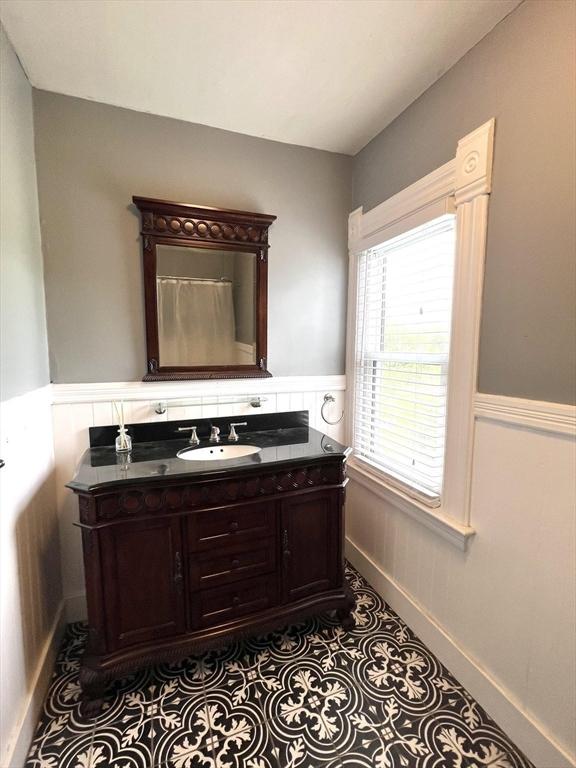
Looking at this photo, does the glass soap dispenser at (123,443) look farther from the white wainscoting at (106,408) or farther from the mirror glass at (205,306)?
the mirror glass at (205,306)

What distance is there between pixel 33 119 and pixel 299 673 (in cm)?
270

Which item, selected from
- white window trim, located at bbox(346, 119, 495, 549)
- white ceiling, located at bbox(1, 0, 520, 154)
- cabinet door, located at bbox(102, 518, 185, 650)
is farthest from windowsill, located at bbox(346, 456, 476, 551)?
white ceiling, located at bbox(1, 0, 520, 154)

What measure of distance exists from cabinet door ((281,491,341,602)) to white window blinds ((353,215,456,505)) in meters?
0.42

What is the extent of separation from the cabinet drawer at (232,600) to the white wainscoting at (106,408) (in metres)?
0.78

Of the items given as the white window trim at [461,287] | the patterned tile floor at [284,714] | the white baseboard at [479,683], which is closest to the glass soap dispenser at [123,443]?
the patterned tile floor at [284,714]

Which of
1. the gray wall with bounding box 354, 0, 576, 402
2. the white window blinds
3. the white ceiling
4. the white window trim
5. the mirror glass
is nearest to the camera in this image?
the gray wall with bounding box 354, 0, 576, 402

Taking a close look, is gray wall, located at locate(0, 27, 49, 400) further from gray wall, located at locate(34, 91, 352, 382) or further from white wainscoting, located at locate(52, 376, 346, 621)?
white wainscoting, located at locate(52, 376, 346, 621)

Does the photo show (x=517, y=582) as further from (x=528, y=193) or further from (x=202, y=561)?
(x=528, y=193)

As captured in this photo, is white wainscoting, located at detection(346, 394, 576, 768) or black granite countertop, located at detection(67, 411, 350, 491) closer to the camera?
white wainscoting, located at detection(346, 394, 576, 768)

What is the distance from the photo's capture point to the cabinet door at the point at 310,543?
1638mm

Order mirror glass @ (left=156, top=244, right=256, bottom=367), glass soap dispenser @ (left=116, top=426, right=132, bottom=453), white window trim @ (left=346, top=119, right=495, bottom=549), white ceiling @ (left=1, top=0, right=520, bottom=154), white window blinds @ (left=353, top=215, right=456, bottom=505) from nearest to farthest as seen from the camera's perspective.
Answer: white ceiling @ (left=1, top=0, right=520, bottom=154)
white window trim @ (left=346, top=119, right=495, bottom=549)
white window blinds @ (left=353, top=215, right=456, bottom=505)
glass soap dispenser @ (left=116, top=426, right=132, bottom=453)
mirror glass @ (left=156, top=244, right=256, bottom=367)

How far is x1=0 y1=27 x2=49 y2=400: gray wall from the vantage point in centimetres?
126

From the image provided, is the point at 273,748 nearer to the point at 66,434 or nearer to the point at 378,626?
the point at 378,626

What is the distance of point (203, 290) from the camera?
6.23 ft
